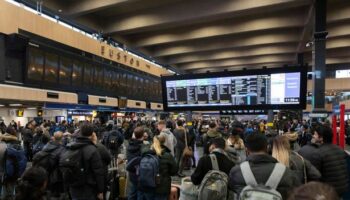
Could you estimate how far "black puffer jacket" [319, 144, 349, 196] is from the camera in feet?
12.4

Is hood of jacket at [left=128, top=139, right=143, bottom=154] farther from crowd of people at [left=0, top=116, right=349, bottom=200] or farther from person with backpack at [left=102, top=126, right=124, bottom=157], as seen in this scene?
person with backpack at [left=102, top=126, right=124, bottom=157]

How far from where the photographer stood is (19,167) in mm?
5305

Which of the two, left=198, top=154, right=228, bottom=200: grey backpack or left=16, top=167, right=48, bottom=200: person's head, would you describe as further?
left=198, top=154, right=228, bottom=200: grey backpack

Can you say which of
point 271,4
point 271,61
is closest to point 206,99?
point 271,4

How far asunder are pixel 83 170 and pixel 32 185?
1.69 m

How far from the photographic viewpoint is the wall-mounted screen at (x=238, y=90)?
6.97m

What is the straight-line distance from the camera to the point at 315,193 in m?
1.05

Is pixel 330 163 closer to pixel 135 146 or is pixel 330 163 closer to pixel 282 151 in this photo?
pixel 282 151

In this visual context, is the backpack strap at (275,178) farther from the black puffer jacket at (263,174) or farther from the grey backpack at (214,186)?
the grey backpack at (214,186)

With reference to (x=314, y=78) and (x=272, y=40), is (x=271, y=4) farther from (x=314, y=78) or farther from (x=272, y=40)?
(x=272, y=40)

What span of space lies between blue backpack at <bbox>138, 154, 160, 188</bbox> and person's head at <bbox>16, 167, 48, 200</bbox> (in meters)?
2.03

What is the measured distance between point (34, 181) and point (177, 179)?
5.99 meters

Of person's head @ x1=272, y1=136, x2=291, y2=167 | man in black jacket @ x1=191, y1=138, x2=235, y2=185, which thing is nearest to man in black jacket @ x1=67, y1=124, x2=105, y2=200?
man in black jacket @ x1=191, y1=138, x2=235, y2=185

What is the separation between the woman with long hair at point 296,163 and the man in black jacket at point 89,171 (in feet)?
7.50
